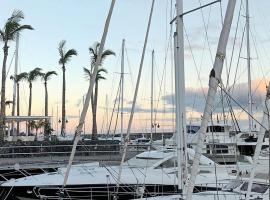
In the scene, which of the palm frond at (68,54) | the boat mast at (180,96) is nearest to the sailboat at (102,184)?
the boat mast at (180,96)

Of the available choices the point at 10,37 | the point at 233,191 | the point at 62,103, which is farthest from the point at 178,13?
the point at 62,103

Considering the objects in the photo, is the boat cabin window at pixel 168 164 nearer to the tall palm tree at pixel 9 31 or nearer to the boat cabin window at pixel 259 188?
the boat cabin window at pixel 259 188

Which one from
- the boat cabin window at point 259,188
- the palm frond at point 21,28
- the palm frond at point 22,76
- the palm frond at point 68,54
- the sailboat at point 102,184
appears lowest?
the sailboat at point 102,184

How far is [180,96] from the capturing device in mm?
12328

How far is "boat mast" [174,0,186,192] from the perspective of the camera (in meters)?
12.1

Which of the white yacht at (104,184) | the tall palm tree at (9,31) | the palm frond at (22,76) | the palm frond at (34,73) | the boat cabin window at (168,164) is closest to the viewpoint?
the white yacht at (104,184)

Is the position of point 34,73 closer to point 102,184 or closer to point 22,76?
point 22,76

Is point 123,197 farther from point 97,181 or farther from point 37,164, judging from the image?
point 37,164

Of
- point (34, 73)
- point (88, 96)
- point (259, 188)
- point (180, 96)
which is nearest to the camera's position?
point (88, 96)

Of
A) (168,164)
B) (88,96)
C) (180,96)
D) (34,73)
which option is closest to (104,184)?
(168,164)

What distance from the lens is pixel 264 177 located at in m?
13.2

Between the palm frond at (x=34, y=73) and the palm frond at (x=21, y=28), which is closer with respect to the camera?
the palm frond at (x=21, y=28)

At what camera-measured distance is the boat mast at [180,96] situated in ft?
39.5

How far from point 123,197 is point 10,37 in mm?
21865
